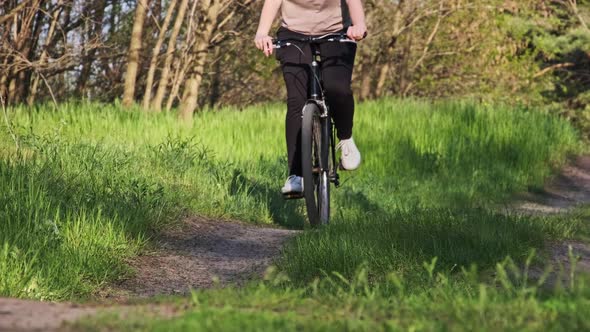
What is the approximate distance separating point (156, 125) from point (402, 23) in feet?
26.6

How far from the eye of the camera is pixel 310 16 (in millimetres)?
6203

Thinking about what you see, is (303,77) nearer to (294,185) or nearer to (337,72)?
(337,72)

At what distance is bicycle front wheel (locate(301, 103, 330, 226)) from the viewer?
241 inches

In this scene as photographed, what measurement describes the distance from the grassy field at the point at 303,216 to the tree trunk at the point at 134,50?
1.14 meters

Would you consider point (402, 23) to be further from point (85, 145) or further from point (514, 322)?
point (514, 322)

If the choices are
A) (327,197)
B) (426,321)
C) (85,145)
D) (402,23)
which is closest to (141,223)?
(327,197)

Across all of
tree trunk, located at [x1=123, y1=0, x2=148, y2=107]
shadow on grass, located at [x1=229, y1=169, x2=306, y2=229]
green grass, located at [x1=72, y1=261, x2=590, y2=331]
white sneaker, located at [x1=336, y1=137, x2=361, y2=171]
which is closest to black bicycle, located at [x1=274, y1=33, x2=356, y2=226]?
white sneaker, located at [x1=336, y1=137, x2=361, y2=171]

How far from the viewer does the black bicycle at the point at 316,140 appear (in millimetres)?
6122

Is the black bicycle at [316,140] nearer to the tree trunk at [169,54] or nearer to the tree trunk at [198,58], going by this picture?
the tree trunk at [198,58]

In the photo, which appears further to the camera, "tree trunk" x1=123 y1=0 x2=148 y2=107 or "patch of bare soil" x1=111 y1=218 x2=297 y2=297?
"tree trunk" x1=123 y1=0 x2=148 y2=107

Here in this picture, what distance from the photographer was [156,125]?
10992 millimetres

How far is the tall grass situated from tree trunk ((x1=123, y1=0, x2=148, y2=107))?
4.00 ft

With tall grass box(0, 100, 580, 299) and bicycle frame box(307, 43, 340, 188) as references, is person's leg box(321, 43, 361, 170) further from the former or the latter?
tall grass box(0, 100, 580, 299)

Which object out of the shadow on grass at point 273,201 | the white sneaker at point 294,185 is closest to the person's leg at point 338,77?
the white sneaker at point 294,185
